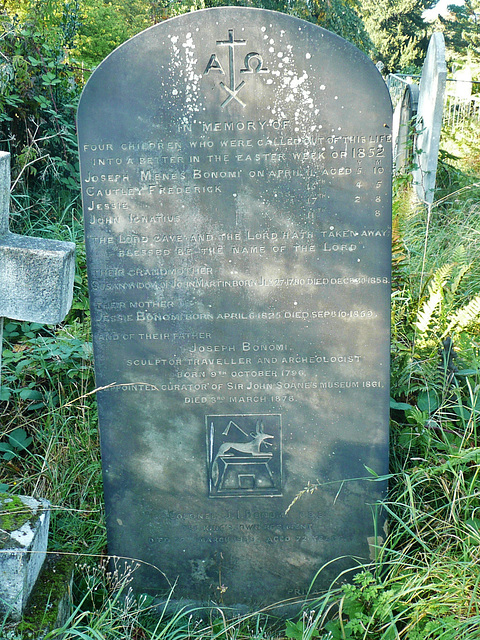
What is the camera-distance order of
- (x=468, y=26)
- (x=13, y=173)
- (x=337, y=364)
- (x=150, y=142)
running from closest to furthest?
(x=150, y=142) < (x=337, y=364) < (x=13, y=173) < (x=468, y=26)

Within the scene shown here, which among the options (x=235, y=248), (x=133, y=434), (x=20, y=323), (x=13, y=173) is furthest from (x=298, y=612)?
(x=13, y=173)

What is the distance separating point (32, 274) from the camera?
2.05m

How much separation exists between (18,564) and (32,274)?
1.00 metres

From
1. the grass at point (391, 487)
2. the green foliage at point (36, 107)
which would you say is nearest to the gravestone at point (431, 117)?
the grass at point (391, 487)

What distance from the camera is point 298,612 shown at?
2496mm

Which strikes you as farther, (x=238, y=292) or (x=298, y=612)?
(x=298, y=612)

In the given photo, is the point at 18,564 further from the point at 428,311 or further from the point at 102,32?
the point at 102,32

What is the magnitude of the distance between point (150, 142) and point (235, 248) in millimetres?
520

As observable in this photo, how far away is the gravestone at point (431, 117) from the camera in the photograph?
20.0 ft

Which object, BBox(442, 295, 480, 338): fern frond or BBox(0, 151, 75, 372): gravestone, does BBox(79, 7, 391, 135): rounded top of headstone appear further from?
BBox(442, 295, 480, 338): fern frond

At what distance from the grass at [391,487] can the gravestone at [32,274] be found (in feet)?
1.42

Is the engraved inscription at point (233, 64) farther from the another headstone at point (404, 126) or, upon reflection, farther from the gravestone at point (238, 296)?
the another headstone at point (404, 126)

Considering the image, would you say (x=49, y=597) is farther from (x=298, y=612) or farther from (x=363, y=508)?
(x=363, y=508)

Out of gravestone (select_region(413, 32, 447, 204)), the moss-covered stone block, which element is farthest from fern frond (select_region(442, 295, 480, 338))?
gravestone (select_region(413, 32, 447, 204))
